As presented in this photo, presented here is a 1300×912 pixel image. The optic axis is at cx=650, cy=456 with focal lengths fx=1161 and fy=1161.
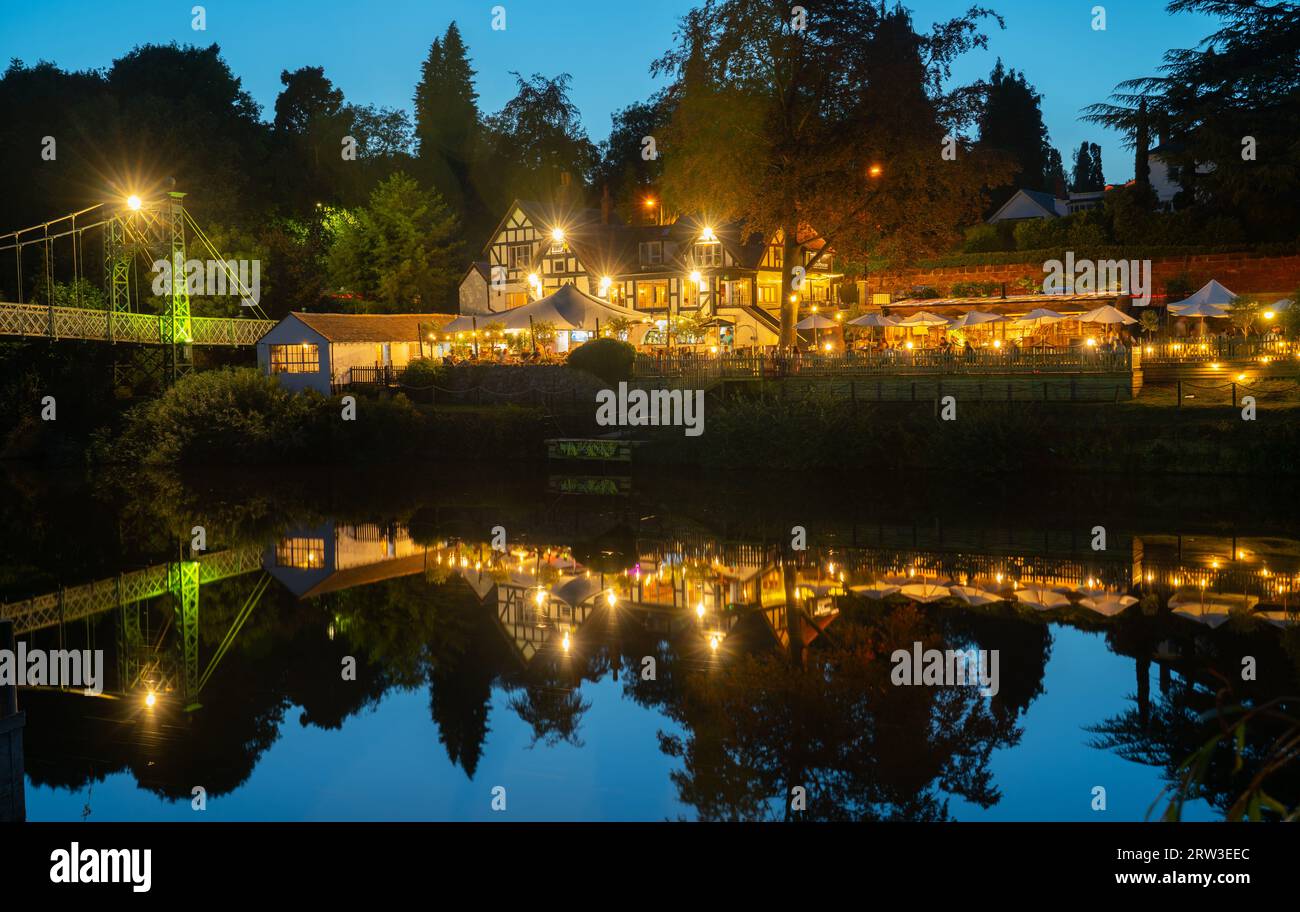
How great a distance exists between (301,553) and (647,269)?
3397 centimetres

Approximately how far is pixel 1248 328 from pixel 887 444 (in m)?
11.6

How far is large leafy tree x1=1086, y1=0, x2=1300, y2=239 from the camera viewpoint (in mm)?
39281

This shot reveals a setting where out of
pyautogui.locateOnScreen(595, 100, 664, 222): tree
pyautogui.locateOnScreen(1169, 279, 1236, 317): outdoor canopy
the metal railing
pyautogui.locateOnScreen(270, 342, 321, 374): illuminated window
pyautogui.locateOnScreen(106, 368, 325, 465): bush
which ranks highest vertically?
pyautogui.locateOnScreen(595, 100, 664, 222): tree

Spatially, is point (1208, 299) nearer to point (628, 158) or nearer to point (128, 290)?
point (128, 290)

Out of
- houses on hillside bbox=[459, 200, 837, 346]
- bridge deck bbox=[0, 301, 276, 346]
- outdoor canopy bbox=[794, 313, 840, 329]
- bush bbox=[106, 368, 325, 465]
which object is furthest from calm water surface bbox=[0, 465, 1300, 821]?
houses on hillside bbox=[459, 200, 837, 346]

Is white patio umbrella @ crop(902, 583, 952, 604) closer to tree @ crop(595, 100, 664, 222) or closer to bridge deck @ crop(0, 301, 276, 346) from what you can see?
bridge deck @ crop(0, 301, 276, 346)

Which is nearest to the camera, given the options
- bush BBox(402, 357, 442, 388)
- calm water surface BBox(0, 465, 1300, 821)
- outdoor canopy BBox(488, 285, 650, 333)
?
calm water surface BBox(0, 465, 1300, 821)

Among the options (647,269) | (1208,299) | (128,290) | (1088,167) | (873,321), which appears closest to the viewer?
(1208,299)

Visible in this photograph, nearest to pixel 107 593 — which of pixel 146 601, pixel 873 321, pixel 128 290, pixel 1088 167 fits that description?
pixel 146 601

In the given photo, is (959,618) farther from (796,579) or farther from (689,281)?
(689,281)

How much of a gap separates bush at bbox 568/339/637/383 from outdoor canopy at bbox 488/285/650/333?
2.34m

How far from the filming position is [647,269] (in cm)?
5191

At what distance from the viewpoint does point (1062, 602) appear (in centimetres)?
1481
